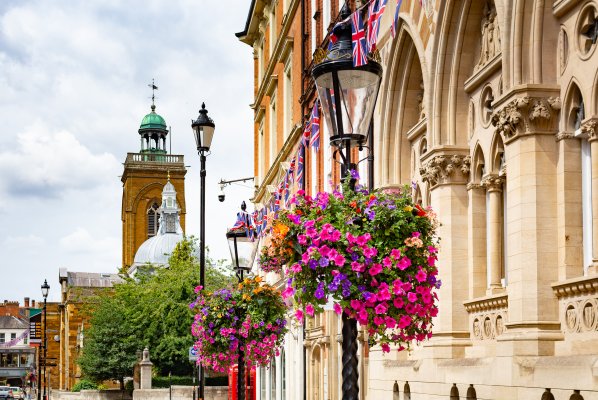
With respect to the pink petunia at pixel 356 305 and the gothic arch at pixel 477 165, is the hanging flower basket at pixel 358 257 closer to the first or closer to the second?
the pink petunia at pixel 356 305

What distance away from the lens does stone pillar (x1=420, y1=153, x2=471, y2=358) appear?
1506cm

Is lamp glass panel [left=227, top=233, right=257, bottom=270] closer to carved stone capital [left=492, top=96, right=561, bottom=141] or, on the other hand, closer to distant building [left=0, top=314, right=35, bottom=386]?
carved stone capital [left=492, top=96, right=561, bottom=141]

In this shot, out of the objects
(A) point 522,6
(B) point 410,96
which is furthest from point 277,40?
(A) point 522,6

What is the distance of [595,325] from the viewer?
10.6m

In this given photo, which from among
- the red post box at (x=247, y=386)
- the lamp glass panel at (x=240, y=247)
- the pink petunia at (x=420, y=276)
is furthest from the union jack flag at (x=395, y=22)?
the red post box at (x=247, y=386)

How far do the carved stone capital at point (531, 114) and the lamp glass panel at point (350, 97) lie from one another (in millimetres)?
2249

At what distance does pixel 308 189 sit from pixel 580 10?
18.9m

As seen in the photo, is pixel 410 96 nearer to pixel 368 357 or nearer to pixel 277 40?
pixel 368 357

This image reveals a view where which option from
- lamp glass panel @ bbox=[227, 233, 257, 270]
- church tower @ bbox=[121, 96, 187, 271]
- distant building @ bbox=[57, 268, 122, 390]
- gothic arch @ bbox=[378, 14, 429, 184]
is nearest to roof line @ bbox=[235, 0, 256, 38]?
lamp glass panel @ bbox=[227, 233, 257, 270]

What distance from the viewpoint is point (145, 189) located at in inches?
5074

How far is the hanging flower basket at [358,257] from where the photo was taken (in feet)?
30.8

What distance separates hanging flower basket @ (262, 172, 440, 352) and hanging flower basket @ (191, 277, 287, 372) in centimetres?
1107

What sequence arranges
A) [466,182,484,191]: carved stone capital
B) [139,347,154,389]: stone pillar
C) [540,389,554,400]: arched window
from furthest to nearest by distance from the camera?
[139,347,154,389]: stone pillar, [466,182,484,191]: carved stone capital, [540,389,554,400]: arched window

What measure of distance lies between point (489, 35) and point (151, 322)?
57463 millimetres
